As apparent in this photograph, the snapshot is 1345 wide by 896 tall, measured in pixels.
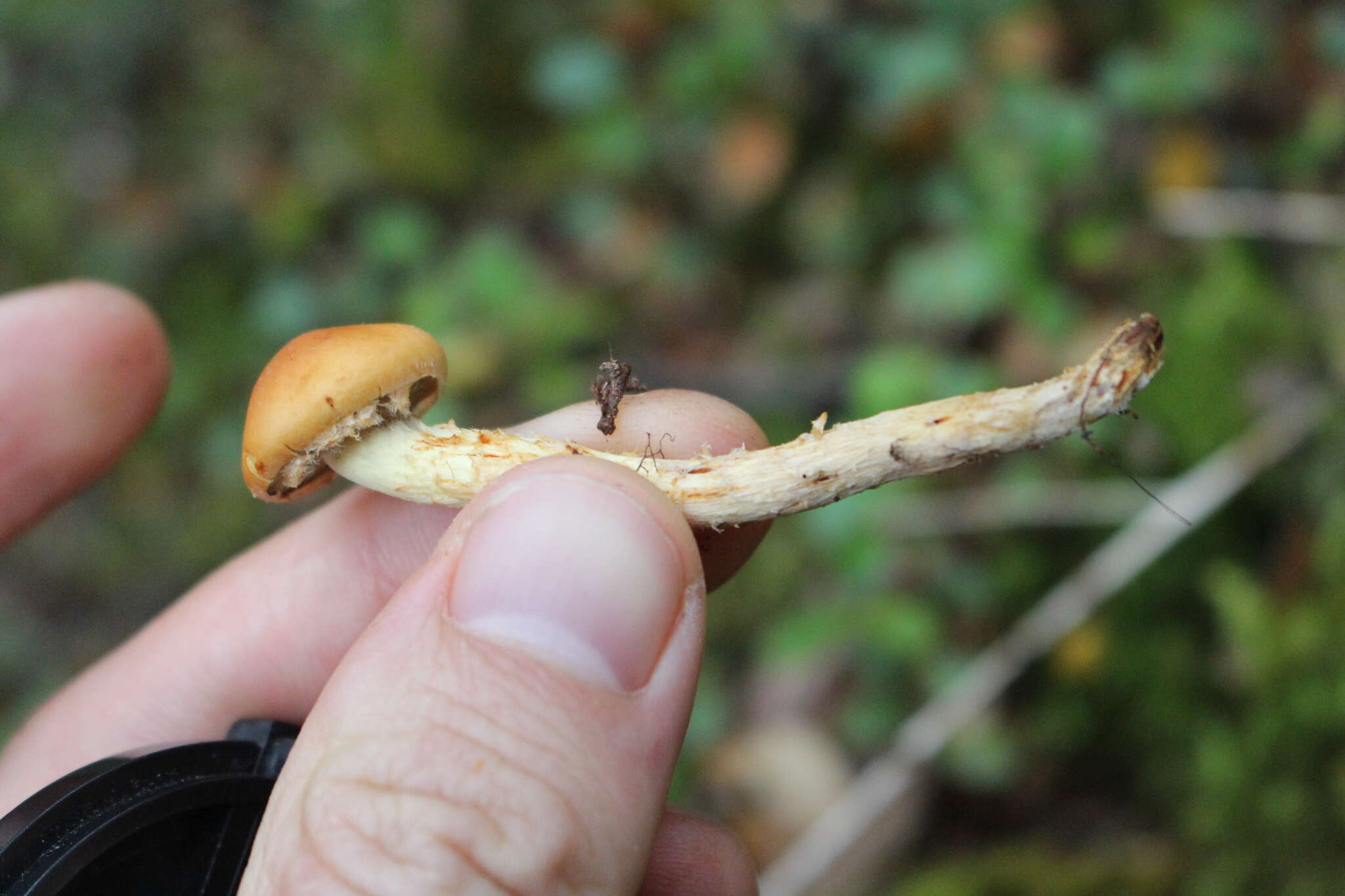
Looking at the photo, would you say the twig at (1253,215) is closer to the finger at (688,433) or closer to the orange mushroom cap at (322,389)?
the finger at (688,433)

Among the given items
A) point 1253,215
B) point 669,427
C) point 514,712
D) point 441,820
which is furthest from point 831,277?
point 441,820

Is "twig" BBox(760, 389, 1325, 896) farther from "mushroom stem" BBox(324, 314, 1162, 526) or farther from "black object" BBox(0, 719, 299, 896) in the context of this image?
"black object" BBox(0, 719, 299, 896)

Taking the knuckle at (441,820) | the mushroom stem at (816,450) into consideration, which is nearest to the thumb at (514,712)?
the knuckle at (441,820)

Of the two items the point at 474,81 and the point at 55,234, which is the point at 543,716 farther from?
the point at 55,234

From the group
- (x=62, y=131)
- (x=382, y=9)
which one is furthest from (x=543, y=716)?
(x=62, y=131)

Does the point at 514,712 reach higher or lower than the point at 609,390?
lower

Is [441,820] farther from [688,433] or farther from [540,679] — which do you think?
[688,433]

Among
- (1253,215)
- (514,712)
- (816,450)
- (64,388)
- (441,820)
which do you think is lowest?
(441,820)
